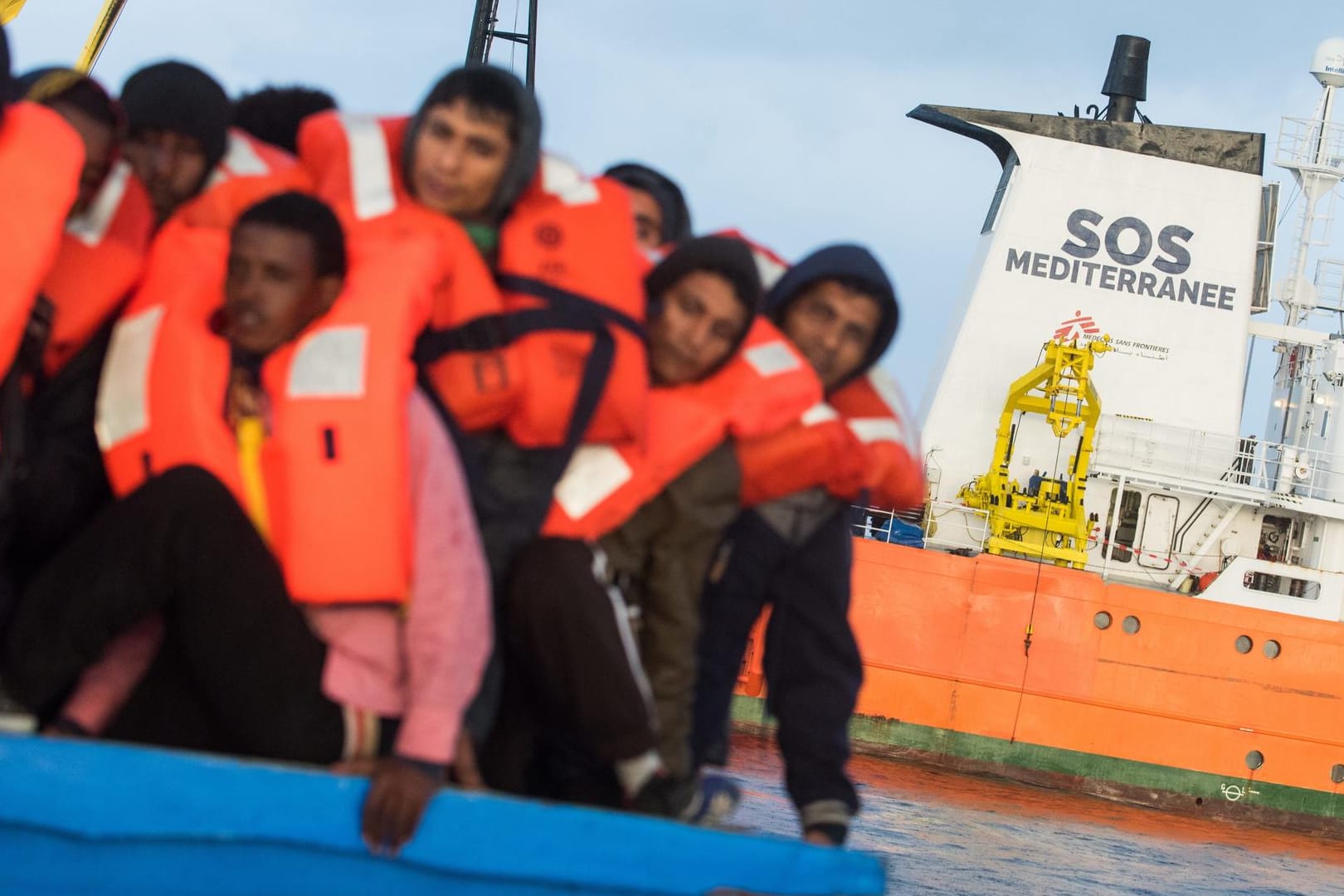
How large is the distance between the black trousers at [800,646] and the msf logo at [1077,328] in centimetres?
1564

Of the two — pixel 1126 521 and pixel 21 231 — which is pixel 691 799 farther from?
pixel 1126 521

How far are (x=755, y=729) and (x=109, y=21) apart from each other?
995cm

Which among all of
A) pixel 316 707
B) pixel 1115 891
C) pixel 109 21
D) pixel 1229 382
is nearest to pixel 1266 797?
pixel 1229 382

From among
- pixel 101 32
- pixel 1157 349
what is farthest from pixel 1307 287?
pixel 101 32

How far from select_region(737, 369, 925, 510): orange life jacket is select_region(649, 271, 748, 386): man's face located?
217 millimetres

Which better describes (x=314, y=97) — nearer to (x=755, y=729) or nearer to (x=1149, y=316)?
(x=755, y=729)

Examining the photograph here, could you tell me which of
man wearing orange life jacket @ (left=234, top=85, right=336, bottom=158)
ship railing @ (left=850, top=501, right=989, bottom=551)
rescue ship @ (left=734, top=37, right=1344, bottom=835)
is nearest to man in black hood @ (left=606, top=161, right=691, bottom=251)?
man wearing orange life jacket @ (left=234, top=85, right=336, bottom=158)

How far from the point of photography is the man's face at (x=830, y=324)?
3.74 metres

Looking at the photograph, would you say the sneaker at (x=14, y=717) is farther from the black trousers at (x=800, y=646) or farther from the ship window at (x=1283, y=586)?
the ship window at (x=1283, y=586)

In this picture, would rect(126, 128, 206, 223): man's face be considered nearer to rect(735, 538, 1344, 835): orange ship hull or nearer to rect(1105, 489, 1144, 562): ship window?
rect(735, 538, 1344, 835): orange ship hull

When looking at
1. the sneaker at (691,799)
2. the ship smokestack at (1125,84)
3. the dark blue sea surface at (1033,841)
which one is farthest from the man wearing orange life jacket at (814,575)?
the ship smokestack at (1125,84)

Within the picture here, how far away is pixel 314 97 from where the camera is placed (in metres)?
3.85

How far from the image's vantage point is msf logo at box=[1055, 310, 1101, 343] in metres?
18.8

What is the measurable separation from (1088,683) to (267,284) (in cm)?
1513
